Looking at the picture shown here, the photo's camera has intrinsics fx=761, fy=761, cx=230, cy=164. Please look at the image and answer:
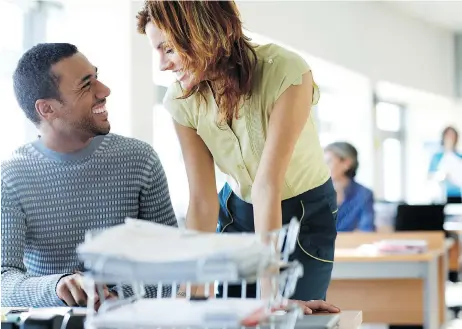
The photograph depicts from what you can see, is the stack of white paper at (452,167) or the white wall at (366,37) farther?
the stack of white paper at (452,167)

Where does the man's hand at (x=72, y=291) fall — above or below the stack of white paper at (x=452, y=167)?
below

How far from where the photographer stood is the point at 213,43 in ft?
4.31

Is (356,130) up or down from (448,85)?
down

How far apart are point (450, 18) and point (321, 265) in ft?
24.1

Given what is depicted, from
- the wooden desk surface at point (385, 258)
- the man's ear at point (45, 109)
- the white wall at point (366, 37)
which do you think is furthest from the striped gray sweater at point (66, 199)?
the white wall at point (366, 37)

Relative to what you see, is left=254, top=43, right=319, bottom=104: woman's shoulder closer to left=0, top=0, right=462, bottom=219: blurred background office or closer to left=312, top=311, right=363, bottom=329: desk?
left=312, top=311, right=363, bottom=329: desk

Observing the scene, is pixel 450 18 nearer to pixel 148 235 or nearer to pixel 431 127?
pixel 431 127

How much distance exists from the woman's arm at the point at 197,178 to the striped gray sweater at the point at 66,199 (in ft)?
0.35

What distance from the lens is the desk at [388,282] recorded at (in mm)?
3160

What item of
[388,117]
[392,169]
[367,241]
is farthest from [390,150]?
[367,241]

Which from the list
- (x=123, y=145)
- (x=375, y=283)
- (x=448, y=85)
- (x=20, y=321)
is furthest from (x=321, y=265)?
(x=448, y=85)

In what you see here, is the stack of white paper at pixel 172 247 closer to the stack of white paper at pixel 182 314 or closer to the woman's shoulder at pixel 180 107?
the stack of white paper at pixel 182 314

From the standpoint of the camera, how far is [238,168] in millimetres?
1525

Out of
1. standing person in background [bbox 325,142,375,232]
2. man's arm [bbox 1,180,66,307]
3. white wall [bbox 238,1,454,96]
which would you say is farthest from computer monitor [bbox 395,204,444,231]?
man's arm [bbox 1,180,66,307]
